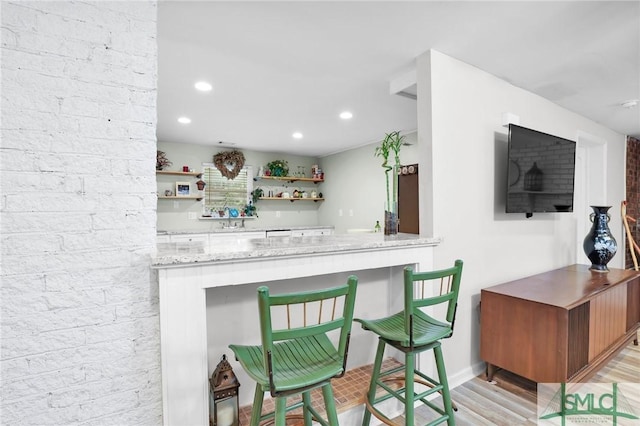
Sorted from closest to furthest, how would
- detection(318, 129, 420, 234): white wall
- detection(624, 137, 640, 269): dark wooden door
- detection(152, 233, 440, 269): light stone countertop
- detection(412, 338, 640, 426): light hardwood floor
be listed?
detection(152, 233, 440, 269): light stone countertop, detection(412, 338, 640, 426): light hardwood floor, detection(624, 137, 640, 269): dark wooden door, detection(318, 129, 420, 234): white wall

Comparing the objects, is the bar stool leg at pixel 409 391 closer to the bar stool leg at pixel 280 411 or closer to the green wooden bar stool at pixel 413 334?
the green wooden bar stool at pixel 413 334

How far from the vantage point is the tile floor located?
1712mm

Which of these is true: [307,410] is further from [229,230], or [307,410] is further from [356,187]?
[356,187]

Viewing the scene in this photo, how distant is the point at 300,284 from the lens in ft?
6.41

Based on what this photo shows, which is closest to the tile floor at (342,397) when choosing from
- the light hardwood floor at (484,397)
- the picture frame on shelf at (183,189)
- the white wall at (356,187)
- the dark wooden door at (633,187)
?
the light hardwood floor at (484,397)

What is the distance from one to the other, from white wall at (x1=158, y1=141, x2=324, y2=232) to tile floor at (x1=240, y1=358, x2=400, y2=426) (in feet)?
12.2

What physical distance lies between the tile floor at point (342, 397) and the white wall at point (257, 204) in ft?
12.2

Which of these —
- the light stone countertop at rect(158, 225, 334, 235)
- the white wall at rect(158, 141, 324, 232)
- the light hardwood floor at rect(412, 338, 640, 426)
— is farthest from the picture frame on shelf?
the light hardwood floor at rect(412, 338, 640, 426)

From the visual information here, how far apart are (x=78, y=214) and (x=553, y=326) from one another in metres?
2.59

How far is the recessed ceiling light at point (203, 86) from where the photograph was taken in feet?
8.76

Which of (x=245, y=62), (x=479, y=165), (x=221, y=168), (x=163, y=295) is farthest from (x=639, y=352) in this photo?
(x=221, y=168)

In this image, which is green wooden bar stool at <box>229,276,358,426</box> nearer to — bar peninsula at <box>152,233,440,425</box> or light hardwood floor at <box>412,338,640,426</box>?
bar peninsula at <box>152,233,440,425</box>

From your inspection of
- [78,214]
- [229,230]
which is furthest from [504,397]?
[229,230]

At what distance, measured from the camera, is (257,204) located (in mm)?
5742
